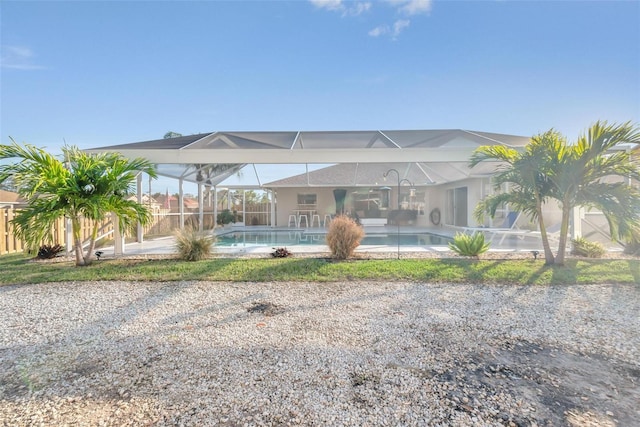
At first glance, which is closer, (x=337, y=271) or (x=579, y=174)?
(x=579, y=174)

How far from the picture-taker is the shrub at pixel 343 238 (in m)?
7.43

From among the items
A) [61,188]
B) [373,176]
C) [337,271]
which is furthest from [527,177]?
[373,176]

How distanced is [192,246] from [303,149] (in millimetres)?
3949

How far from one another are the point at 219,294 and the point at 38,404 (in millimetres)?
2888

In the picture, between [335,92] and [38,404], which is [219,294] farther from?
[335,92]

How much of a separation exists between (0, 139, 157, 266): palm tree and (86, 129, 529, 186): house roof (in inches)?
58.4

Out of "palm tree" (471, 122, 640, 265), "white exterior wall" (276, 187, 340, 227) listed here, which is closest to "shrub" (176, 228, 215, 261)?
"palm tree" (471, 122, 640, 265)

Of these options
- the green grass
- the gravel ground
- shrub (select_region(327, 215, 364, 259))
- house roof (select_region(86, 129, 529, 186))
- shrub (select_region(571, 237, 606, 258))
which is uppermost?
house roof (select_region(86, 129, 529, 186))

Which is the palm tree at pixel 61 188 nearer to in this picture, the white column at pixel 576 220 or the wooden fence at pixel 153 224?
the wooden fence at pixel 153 224

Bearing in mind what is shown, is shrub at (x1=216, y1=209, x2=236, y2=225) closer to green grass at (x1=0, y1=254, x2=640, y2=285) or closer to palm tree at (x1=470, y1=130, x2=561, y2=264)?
green grass at (x1=0, y1=254, x2=640, y2=285)

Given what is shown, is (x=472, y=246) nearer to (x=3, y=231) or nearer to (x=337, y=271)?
(x=337, y=271)

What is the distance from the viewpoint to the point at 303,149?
8.33 meters

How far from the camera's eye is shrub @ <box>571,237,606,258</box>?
761 cm

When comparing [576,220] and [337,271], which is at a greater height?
[576,220]
